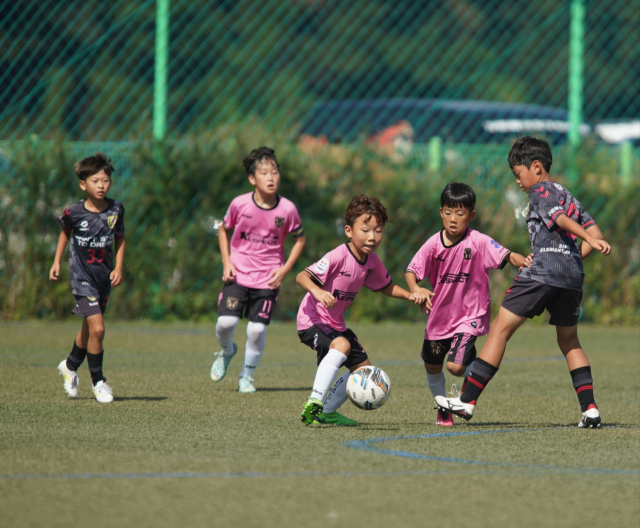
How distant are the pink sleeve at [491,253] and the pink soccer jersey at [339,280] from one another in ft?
1.95

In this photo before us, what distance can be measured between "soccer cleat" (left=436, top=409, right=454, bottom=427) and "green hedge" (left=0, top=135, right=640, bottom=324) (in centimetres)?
684

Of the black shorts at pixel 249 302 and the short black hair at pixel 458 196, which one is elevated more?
the short black hair at pixel 458 196

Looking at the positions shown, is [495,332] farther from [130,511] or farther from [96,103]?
[96,103]

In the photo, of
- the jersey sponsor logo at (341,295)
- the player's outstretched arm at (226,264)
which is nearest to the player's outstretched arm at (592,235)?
the jersey sponsor logo at (341,295)

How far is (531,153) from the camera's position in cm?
600

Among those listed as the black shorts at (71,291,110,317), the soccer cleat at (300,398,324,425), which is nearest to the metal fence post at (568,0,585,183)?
the black shorts at (71,291,110,317)

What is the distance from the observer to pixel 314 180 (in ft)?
43.1

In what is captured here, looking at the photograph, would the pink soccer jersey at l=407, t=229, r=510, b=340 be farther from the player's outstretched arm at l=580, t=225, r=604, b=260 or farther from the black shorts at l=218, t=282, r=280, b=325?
the black shorts at l=218, t=282, r=280, b=325

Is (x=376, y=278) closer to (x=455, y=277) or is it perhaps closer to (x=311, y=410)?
(x=455, y=277)

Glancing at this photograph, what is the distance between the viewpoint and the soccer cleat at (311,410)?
5.70 metres

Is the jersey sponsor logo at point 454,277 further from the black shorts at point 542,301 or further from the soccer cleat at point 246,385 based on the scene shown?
the soccer cleat at point 246,385

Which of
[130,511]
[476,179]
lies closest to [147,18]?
[476,179]

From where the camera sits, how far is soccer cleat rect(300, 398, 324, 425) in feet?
18.7

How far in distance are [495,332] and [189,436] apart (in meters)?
1.86
